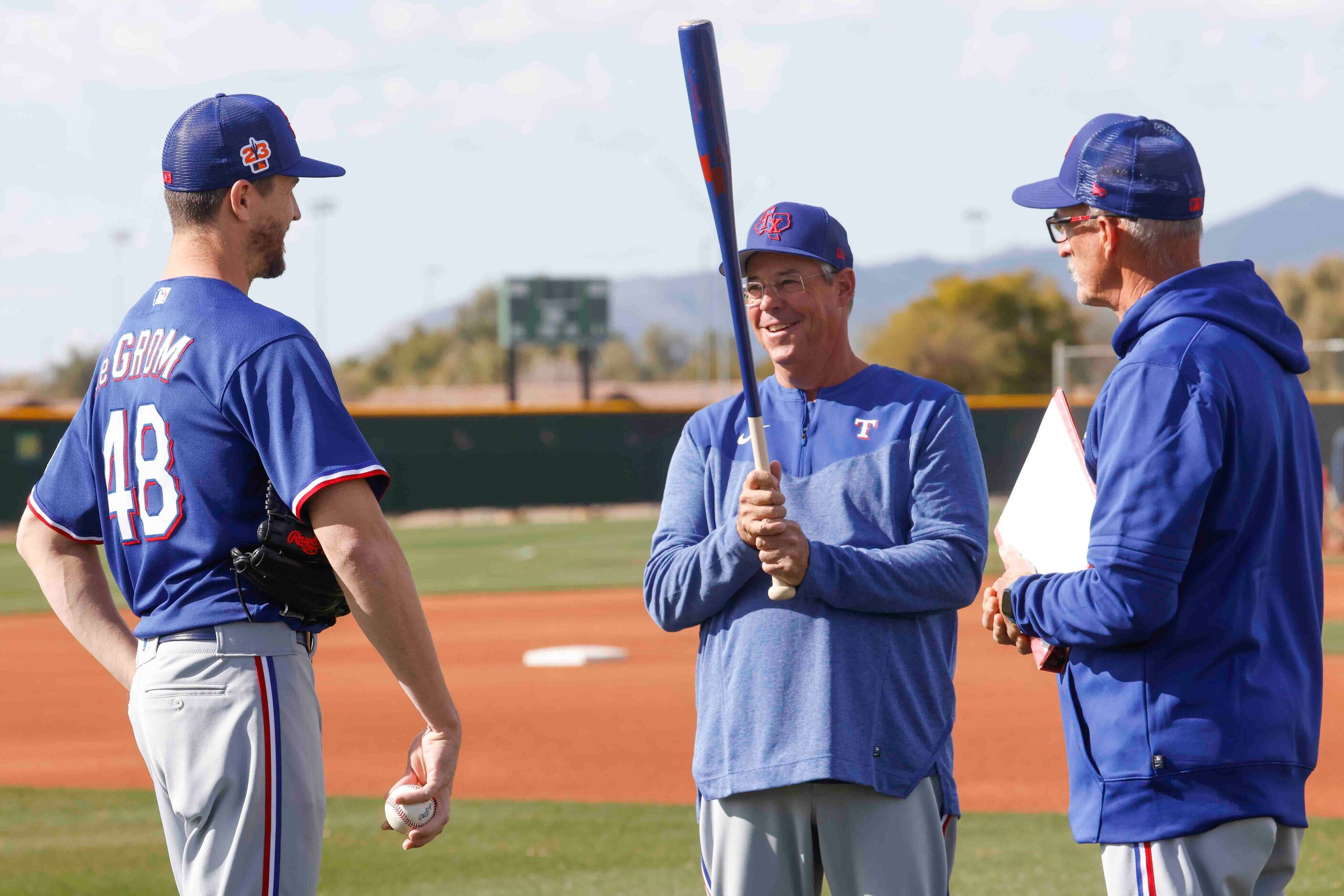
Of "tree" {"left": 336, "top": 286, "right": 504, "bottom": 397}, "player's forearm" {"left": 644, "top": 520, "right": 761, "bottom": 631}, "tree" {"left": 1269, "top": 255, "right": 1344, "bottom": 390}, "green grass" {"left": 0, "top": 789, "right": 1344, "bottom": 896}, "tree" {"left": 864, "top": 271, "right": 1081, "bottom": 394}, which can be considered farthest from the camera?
"tree" {"left": 336, "top": 286, "right": 504, "bottom": 397}

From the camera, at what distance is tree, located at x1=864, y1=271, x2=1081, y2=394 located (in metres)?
72.3

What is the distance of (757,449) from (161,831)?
4919 mm

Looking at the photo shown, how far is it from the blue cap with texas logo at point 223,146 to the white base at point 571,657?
10124 mm

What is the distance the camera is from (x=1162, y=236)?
9.26ft

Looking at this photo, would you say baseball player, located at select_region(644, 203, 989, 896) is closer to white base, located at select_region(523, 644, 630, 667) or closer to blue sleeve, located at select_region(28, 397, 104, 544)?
blue sleeve, located at select_region(28, 397, 104, 544)

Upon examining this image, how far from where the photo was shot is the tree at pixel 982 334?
7231cm

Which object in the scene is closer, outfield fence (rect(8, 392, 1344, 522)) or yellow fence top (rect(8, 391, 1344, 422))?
yellow fence top (rect(8, 391, 1344, 422))

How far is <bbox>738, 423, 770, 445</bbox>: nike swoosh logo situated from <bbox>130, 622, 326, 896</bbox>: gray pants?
1.14m

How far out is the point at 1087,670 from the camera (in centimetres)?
276

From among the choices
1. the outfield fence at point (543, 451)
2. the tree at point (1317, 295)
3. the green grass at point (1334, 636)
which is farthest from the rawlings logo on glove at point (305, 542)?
the tree at point (1317, 295)

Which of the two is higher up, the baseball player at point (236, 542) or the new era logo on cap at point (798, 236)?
the new era logo on cap at point (798, 236)

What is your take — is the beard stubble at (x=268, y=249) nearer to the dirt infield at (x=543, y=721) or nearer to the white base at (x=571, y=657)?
the dirt infield at (x=543, y=721)

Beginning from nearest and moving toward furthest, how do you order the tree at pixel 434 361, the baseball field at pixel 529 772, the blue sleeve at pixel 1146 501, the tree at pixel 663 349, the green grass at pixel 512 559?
the blue sleeve at pixel 1146 501 → the baseball field at pixel 529 772 → the green grass at pixel 512 559 → the tree at pixel 434 361 → the tree at pixel 663 349

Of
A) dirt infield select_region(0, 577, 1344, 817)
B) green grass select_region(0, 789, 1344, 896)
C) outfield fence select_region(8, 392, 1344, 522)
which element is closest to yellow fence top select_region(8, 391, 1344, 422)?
outfield fence select_region(8, 392, 1344, 522)
